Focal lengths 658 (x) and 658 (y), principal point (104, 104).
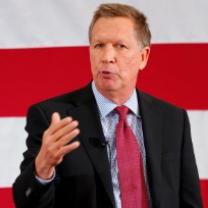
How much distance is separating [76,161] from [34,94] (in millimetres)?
719

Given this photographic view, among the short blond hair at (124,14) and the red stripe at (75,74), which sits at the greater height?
the short blond hair at (124,14)

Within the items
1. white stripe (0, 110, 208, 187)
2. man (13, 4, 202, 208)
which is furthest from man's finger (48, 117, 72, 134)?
white stripe (0, 110, 208, 187)

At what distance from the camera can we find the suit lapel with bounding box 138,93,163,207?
152 cm

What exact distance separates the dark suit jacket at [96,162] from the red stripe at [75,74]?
0.50m

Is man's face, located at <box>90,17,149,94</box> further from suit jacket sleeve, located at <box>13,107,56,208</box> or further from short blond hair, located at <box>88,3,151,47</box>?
suit jacket sleeve, located at <box>13,107,56,208</box>

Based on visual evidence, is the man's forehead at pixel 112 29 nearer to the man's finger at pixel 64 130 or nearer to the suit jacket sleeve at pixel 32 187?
the suit jacket sleeve at pixel 32 187

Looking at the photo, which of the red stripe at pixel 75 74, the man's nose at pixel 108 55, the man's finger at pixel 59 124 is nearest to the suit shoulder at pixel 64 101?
the man's nose at pixel 108 55

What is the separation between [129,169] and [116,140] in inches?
2.9

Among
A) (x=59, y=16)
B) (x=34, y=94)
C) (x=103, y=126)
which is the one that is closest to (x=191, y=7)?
(x=59, y=16)

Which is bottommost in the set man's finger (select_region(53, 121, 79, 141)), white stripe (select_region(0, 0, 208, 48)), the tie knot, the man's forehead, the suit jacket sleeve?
the suit jacket sleeve

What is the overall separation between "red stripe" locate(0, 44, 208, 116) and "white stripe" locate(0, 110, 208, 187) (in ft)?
0.13

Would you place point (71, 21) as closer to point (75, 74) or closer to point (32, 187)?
point (75, 74)

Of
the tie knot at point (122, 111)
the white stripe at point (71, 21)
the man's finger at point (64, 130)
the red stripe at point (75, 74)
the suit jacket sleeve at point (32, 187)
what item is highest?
the white stripe at point (71, 21)

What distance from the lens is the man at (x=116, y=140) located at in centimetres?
145
